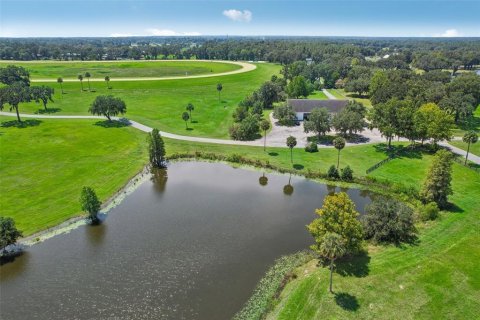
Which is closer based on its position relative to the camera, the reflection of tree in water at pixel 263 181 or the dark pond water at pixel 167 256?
the dark pond water at pixel 167 256

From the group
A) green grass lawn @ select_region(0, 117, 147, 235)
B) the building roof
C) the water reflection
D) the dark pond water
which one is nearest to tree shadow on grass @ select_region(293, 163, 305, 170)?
the dark pond water

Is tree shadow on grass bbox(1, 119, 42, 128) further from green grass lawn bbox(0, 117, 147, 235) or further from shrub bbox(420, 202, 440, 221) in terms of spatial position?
shrub bbox(420, 202, 440, 221)

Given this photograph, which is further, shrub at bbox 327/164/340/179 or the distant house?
the distant house

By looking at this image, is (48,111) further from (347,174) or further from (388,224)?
(388,224)

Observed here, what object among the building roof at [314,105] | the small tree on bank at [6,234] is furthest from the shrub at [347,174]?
the small tree on bank at [6,234]

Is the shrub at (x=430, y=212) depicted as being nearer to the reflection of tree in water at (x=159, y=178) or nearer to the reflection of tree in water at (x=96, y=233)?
the reflection of tree in water at (x=159, y=178)

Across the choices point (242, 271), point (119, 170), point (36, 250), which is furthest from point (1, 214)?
point (242, 271)
